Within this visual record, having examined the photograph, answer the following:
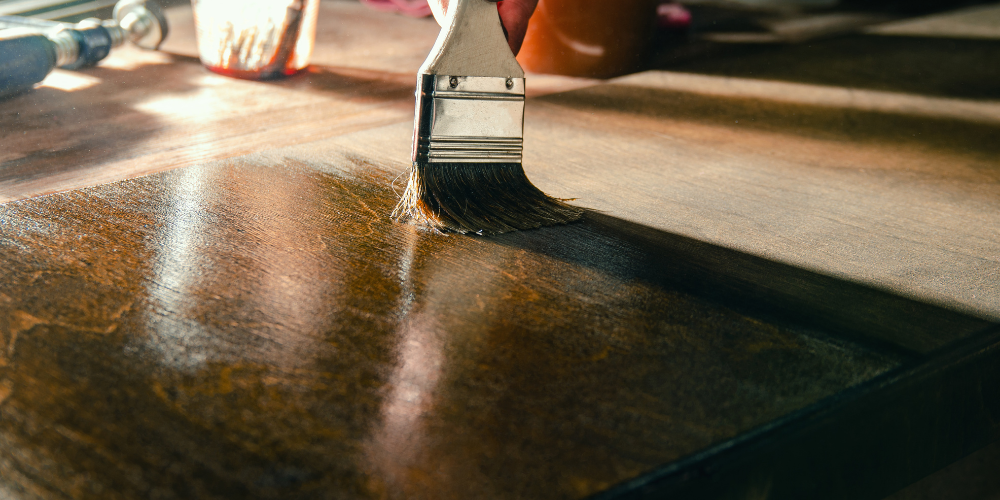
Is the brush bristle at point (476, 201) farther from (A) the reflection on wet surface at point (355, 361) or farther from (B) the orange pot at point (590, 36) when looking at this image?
(B) the orange pot at point (590, 36)

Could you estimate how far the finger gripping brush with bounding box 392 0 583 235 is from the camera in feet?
3.40

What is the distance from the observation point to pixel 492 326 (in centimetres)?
81

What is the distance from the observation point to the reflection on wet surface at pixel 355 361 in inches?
23.0

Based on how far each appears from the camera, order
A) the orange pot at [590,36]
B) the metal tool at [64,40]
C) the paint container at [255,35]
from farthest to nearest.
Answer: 1. the orange pot at [590,36]
2. the paint container at [255,35]
3. the metal tool at [64,40]

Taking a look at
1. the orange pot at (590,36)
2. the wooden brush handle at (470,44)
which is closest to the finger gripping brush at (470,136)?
the wooden brush handle at (470,44)

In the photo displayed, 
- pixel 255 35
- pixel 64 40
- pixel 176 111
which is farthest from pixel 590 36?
pixel 64 40

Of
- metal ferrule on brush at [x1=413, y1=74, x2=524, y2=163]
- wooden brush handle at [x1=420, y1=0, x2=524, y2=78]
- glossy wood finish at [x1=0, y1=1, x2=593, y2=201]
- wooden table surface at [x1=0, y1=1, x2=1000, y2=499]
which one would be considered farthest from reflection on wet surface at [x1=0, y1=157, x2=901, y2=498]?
glossy wood finish at [x1=0, y1=1, x2=593, y2=201]

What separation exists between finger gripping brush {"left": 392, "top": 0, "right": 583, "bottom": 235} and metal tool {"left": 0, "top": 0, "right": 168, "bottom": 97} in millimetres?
1278

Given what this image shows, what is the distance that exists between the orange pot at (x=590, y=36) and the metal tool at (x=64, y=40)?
1.23 meters

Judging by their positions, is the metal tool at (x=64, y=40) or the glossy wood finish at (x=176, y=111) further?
the metal tool at (x=64, y=40)

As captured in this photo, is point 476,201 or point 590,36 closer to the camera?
point 476,201

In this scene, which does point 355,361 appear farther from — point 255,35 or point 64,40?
point 64,40

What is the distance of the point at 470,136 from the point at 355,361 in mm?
465

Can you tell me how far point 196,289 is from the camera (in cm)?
85
